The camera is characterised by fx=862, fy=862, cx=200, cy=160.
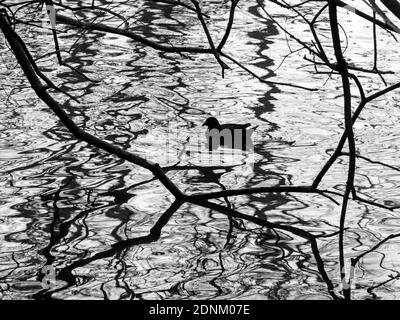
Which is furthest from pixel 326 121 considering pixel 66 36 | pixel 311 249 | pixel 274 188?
pixel 66 36

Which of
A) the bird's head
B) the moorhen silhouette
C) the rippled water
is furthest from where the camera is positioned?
the bird's head

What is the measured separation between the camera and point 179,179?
14.8 feet

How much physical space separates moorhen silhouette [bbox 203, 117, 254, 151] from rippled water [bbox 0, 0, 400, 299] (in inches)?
3.4

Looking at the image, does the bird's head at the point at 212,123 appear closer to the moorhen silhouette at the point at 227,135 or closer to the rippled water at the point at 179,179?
the moorhen silhouette at the point at 227,135

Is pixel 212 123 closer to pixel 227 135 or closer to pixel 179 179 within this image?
pixel 227 135

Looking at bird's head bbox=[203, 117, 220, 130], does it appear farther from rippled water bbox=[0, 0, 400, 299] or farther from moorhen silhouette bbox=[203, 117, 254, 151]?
rippled water bbox=[0, 0, 400, 299]

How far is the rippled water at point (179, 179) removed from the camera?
3.49 m

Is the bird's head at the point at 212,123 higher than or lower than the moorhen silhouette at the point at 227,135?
higher

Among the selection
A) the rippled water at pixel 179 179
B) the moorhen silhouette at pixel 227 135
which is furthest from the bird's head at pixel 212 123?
the rippled water at pixel 179 179

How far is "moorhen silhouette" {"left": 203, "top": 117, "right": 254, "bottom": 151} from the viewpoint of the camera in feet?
16.3

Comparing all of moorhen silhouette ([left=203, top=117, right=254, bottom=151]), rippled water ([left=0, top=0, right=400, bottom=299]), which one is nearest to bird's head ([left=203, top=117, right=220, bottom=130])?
moorhen silhouette ([left=203, top=117, right=254, bottom=151])

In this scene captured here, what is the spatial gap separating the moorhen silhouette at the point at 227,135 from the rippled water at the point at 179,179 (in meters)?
0.09

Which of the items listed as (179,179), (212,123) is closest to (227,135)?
(212,123)
